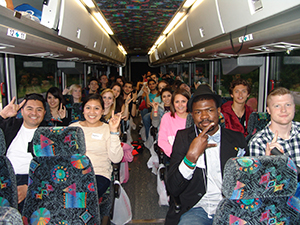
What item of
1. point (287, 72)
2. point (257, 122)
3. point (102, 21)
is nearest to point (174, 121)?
point (257, 122)

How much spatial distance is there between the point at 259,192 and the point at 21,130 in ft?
8.56

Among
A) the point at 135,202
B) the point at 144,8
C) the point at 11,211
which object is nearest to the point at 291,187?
the point at 11,211

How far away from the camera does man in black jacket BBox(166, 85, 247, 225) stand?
1.89 m

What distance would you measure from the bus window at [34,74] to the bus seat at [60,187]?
2.55 metres

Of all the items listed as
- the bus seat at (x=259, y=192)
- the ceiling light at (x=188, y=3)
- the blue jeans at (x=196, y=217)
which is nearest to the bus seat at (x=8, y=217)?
the bus seat at (x=259, y=192)

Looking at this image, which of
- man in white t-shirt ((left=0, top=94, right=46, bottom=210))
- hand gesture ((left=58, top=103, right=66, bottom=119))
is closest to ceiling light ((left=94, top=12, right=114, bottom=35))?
hand gesture ((left=58, top=103, right=66, bottom=119))

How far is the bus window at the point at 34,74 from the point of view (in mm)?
4094

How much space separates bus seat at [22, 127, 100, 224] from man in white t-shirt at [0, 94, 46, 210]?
0.78 meters

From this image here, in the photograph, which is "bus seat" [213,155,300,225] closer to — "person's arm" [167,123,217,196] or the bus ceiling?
"person's arm" [167,123,217,196]

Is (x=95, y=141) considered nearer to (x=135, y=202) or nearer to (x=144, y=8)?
(x=135, y=202)

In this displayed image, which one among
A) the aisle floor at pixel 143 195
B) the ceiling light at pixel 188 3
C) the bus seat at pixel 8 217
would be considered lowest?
the aisle floor at pixel 143 195

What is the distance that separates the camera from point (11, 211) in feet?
2.80

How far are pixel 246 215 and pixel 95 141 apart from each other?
73.5 inches

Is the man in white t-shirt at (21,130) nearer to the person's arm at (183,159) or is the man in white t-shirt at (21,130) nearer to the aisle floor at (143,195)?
the aisle floor at (143,195)
